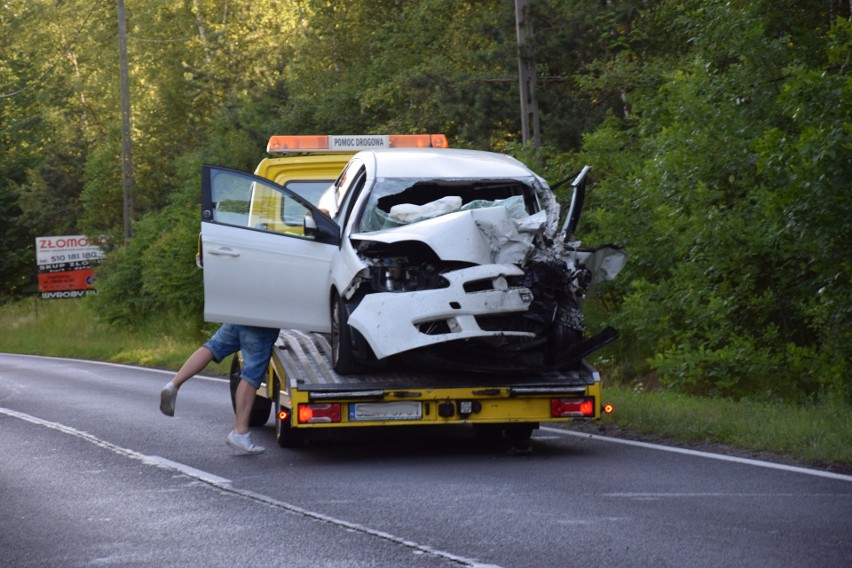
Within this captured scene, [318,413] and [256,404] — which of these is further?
[256,404]

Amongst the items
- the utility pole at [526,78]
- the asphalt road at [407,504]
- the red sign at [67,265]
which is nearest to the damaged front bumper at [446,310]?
the asphalt road at [407,504]

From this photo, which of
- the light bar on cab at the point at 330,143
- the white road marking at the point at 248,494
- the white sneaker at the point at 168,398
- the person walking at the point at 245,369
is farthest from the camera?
the light bar on cab at the point at 330,143

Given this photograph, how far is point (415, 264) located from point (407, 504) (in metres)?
2.40

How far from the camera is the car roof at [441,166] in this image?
11.0m

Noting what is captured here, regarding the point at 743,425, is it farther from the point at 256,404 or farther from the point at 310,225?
the point at 256,404

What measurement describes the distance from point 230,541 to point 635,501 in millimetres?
2380

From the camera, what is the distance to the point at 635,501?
26.9 feet

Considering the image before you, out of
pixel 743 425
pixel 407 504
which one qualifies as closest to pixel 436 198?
pixel 743 425

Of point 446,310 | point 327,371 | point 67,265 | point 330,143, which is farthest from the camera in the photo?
point 67,265

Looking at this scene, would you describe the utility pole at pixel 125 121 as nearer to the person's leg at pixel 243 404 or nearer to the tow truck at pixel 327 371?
the tow truck at pixel 327 371

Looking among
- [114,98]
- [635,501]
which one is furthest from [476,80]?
[114,98]

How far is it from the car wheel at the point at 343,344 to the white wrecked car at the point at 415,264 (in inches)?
0.4

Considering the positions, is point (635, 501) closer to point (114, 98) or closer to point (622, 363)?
point (622, 363)

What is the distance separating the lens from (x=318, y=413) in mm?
9930
